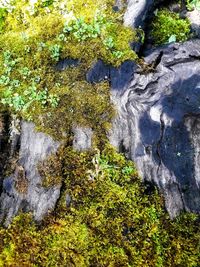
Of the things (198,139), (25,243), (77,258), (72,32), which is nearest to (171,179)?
(198,139)

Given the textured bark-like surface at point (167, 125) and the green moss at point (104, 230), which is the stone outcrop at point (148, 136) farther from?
the green moss at point (104, 230)

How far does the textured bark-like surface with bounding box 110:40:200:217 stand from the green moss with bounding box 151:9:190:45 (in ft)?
2.85

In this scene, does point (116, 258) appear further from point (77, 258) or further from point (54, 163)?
point (54, 163)

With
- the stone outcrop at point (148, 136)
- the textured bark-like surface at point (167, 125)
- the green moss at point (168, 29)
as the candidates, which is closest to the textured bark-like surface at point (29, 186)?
the stone outcrop at point (148, 136)

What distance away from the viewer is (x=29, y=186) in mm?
5266

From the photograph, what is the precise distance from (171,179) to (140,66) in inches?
75.9

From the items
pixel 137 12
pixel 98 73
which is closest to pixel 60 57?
pixel 98 73

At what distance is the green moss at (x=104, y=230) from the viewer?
4.71 metres

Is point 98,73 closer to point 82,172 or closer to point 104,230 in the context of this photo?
point 82,172

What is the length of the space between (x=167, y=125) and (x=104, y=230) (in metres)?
1.77

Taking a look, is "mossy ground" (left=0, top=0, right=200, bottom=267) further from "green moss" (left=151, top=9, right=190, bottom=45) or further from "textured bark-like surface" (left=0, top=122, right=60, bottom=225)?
"green moss" (left=151, top=9, right=190, bottom=45)

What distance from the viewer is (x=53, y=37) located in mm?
6379

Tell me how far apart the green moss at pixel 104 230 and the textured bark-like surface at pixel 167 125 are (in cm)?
24

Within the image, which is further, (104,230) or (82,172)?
(82,172)
